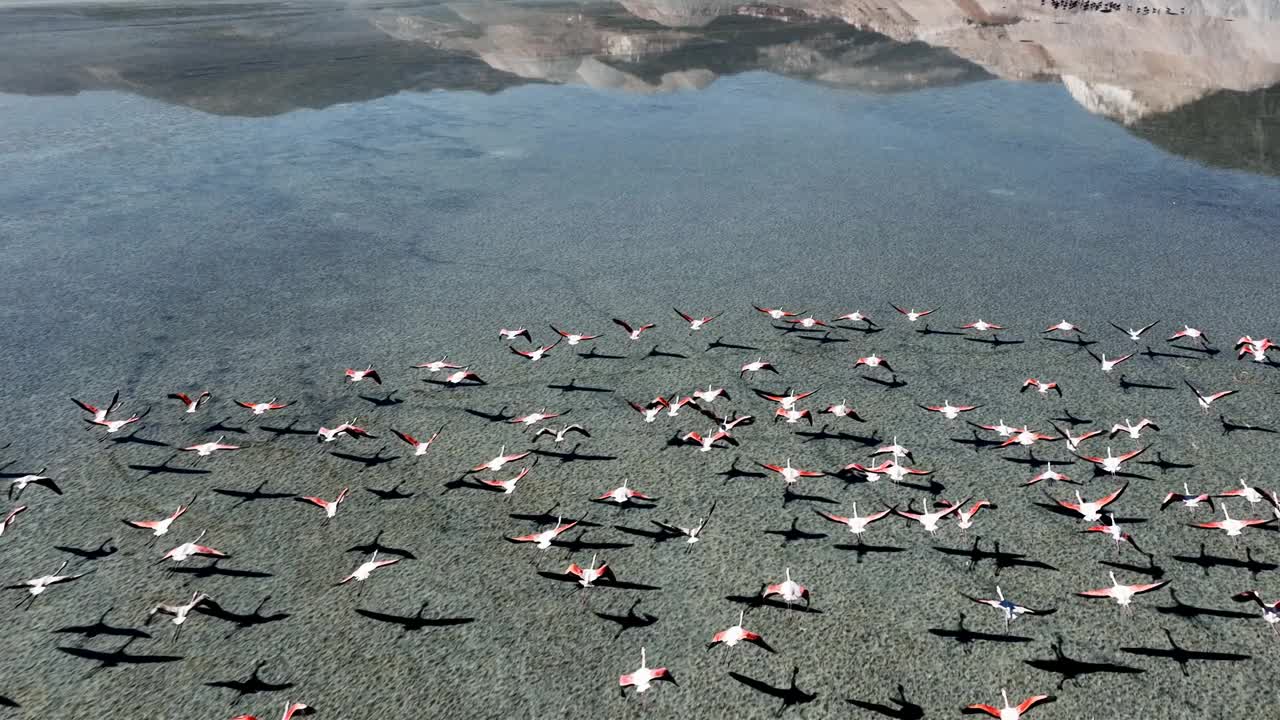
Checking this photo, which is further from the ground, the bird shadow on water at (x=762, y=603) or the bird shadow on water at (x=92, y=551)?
the bird shadow on water at (x=762, y=603)

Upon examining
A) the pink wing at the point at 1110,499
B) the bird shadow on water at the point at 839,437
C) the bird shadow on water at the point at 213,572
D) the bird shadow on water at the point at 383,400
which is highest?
the pink wing at the point at 1110,499

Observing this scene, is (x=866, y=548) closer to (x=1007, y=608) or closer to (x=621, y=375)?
(x=1007, y=608)

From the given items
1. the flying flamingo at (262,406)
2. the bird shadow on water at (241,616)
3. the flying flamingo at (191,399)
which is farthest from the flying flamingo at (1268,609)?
the flying flamingo at (191,399)

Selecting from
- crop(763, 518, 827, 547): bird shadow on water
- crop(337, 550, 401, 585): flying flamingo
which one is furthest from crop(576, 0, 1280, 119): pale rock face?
crop(337, 550, 401, 585): flying flamingo

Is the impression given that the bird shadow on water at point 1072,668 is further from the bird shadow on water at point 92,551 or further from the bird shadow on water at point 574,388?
the bird shadow on water at point 92,551

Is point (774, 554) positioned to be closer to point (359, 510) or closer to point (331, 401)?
point (359, 510)
